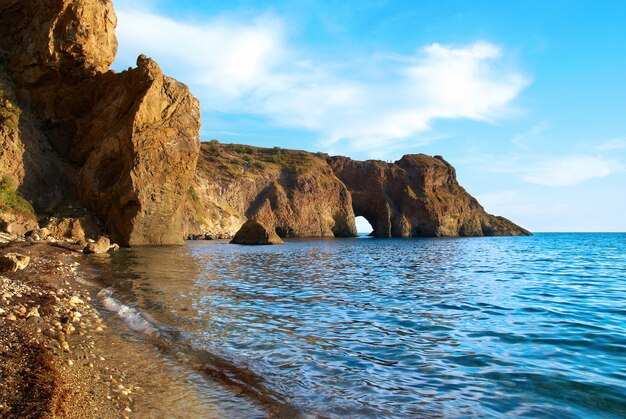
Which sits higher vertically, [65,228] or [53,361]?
[65,228]

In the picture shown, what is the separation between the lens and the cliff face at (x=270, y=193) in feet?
200

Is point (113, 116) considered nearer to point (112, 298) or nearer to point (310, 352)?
point (112, 298)

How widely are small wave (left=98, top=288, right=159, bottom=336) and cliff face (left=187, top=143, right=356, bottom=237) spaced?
45749 millimetres

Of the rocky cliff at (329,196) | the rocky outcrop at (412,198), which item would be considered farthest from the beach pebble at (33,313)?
the rocky outcrop at (412,198)

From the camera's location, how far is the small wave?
7.49 meters

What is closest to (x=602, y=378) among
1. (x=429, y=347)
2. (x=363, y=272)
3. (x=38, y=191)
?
(x=429, y=347)

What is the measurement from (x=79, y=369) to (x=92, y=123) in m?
34.9

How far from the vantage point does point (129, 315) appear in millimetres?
8422

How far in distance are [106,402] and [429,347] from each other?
478 centimetres

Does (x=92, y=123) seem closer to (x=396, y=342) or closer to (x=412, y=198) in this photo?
(x=396, y=342)

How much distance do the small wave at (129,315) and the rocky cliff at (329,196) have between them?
150 ft

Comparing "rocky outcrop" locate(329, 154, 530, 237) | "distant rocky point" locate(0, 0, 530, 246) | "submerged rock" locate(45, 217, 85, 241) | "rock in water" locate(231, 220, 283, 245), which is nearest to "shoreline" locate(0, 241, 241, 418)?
"distant rocky point" locate(0, 0, 530, 246)

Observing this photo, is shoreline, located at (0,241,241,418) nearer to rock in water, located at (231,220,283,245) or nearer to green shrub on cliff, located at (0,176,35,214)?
green shrub on cliff, located at (0,176,35,214)

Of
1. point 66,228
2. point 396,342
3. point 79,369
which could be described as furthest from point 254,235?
point 79,369
